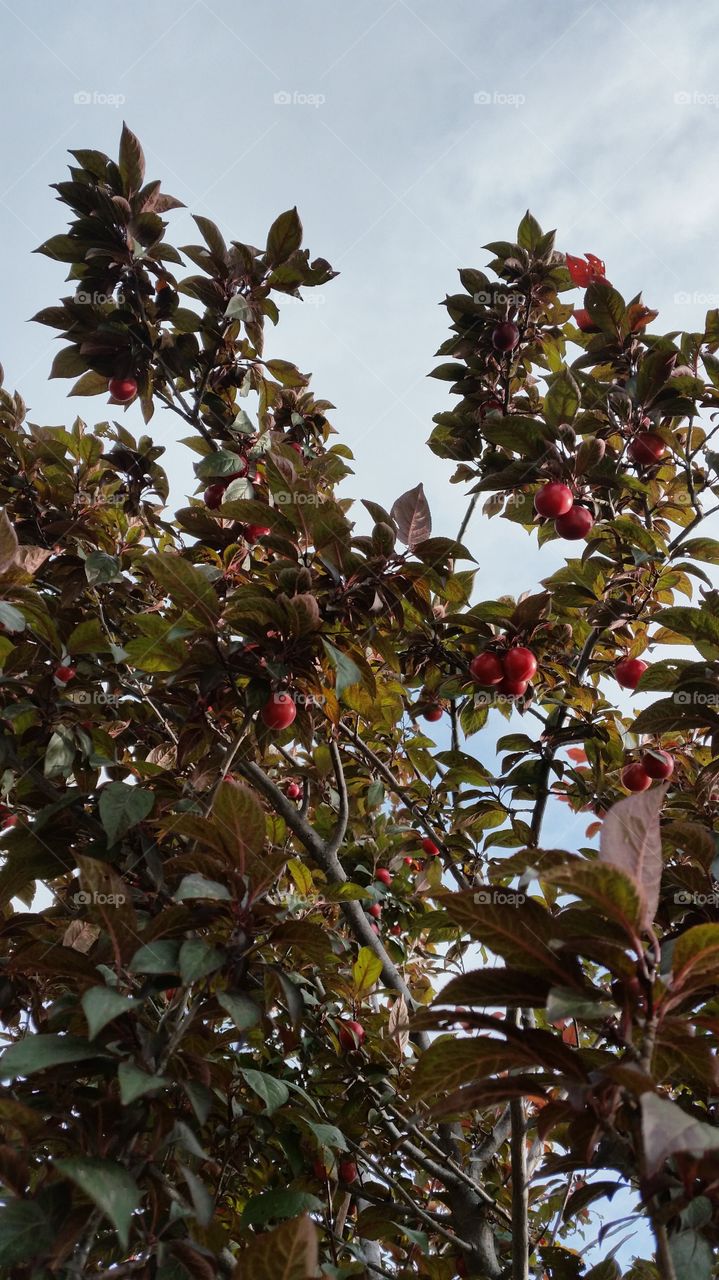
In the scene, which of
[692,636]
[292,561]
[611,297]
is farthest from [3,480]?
[692,636]

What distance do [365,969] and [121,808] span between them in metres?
0.99

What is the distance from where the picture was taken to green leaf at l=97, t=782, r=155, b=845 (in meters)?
1.65

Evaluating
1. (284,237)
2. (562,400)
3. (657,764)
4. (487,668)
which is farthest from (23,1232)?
(284,237)

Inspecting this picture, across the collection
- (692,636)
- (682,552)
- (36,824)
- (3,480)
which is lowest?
(36,824)

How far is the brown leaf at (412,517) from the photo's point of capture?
2041 mm

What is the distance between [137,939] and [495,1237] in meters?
1.75

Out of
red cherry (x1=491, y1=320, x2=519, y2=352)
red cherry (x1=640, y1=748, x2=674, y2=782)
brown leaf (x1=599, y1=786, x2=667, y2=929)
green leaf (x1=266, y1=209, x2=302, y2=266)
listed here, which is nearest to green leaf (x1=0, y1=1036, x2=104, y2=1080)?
brown leaf (x1=599, y1=786, x2=667, y2=929)

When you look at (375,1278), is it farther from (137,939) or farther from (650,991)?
(650,991)

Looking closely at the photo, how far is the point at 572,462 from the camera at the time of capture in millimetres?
2543

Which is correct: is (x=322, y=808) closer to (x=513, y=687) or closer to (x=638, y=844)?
(x=513, y=687)

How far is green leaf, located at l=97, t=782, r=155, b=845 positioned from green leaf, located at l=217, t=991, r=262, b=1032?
1.50 feet

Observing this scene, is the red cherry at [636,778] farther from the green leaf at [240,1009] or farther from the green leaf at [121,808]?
the green leaf at [240,1009]

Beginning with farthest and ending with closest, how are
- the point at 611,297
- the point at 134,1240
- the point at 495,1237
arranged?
the point at 611,297, the point at 495,1237, the point at 134,1240

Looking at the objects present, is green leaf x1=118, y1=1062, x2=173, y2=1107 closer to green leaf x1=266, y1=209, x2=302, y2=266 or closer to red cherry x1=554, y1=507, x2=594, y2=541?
red cherry x1=554, y1=507, x2=594, y2=541
